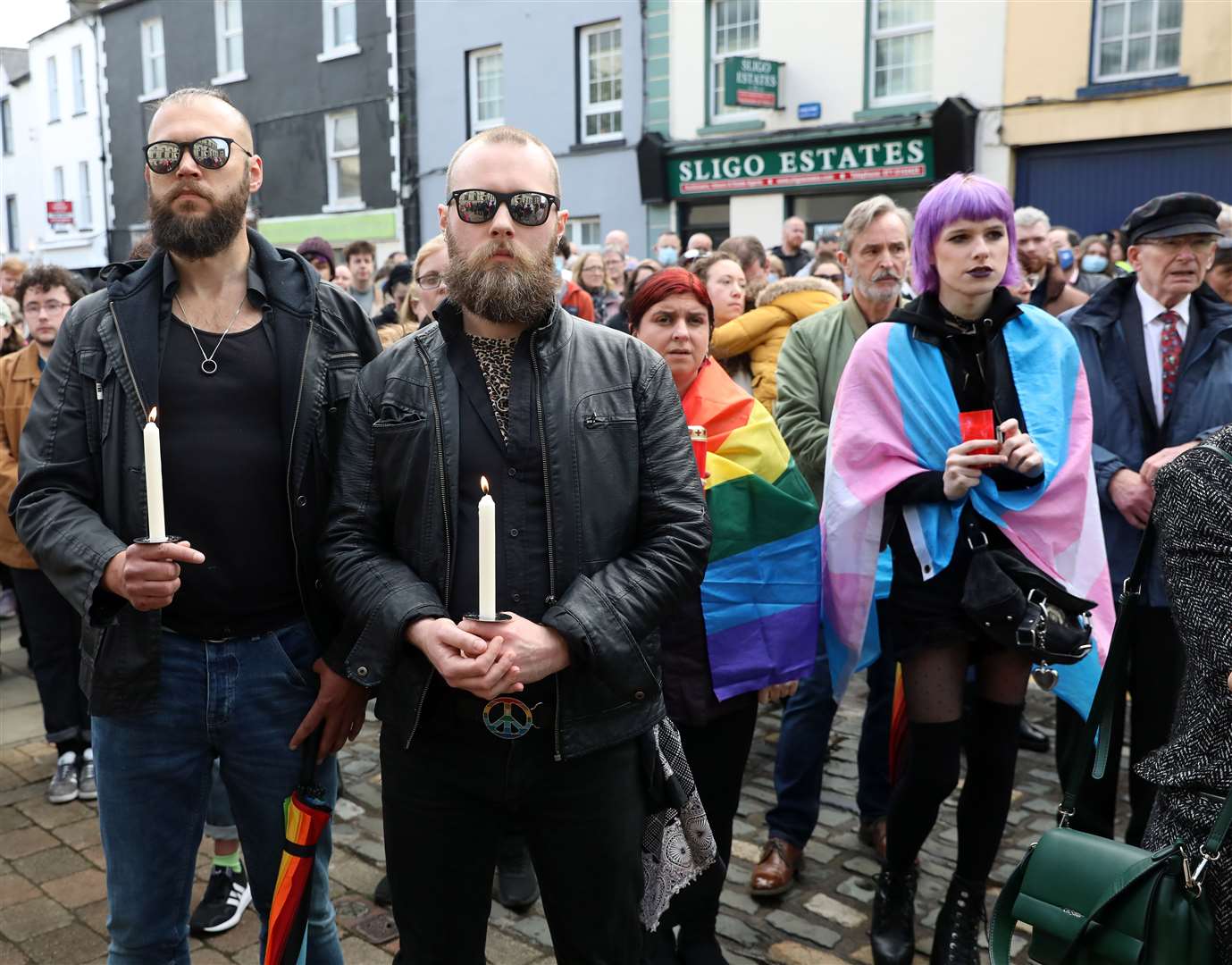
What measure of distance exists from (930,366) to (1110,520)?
1.17m

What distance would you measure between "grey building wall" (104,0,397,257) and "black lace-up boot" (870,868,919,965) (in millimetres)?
19913

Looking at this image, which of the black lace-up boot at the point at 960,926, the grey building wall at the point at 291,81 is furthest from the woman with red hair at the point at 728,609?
the grey building wall at the point at 291,81

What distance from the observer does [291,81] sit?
78.2 feet

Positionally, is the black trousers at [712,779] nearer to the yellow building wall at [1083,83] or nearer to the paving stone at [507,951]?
the paving stone at [507,951]

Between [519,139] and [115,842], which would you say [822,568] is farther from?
[115,842]

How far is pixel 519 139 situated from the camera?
2445 mm

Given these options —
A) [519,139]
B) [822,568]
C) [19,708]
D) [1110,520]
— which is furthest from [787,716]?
[19,708]

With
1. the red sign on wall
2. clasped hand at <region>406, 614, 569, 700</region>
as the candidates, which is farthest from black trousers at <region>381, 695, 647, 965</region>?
the red sign on wall

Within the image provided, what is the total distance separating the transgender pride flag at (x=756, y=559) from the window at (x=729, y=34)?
14.9 meters

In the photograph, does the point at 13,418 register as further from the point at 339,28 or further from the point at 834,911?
the point at 339,28

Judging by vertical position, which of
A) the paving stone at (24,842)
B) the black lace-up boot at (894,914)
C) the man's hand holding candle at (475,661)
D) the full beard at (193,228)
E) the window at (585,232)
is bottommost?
the paving stone at (24,842)

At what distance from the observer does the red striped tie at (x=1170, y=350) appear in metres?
3.99

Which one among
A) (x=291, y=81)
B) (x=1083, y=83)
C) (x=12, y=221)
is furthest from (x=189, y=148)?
(x=12, y=221)

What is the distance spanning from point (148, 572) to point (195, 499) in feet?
1.21
